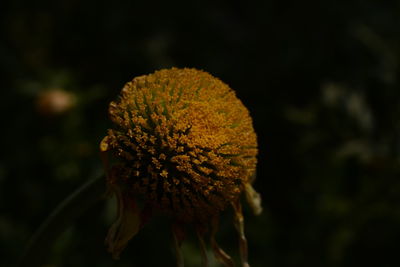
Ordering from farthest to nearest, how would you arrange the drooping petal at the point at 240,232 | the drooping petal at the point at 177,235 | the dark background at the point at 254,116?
the dark background at the point at 254,116 < the drooping petal at the point at 240,232 < the drooping petal at the point at 177,235

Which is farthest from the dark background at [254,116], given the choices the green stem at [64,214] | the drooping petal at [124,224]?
the drooping petal at [124,224]

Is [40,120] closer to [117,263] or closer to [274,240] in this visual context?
[117,263]

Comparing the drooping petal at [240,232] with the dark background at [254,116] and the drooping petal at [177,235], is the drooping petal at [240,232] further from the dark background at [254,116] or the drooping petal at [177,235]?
the dark background at [254,116]

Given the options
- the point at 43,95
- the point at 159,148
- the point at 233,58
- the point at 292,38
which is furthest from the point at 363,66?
the point at 159,148

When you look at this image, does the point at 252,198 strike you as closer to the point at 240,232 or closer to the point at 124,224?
the point at 240,232

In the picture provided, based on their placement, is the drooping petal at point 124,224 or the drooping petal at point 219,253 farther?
the drooping petal at point 219,253

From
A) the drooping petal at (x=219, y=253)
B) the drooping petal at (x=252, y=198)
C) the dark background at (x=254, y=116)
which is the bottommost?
the drooping petal at (x=219, y=253)

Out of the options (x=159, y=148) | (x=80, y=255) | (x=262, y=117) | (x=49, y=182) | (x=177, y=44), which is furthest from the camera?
(x=177, y=44)
